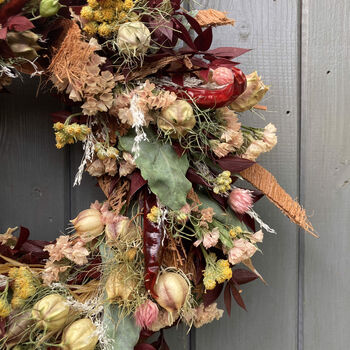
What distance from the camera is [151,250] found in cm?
60

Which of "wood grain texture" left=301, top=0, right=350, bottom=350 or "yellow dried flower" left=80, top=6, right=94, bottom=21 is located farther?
"wood grain texture" left=301, top=0, right=350, bottom=350

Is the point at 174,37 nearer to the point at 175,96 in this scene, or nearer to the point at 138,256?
the point at 175,96

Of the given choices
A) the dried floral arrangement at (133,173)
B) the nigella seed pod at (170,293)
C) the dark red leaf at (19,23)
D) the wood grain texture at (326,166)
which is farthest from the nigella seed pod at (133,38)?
the wood grain texture at (326,166)

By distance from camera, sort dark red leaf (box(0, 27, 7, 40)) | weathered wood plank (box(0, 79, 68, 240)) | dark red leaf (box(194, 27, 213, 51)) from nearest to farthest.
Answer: dark red leaf (box(0, 27, 7, 40)) → dark red leaf (box(194, 27, 213, 51)) → weathered wood plank (box(0, 79, 68, 240))

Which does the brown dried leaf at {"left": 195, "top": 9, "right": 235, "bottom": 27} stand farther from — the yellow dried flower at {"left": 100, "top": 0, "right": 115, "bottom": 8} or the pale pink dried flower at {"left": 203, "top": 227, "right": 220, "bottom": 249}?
the pale pink dried flower at {"left": 203, "top": 227, "right": 220, "bottom": 249}

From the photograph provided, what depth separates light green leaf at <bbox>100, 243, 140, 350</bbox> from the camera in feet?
1.95

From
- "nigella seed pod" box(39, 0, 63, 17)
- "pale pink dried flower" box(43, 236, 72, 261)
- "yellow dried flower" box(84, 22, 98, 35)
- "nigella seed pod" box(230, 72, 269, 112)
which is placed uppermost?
"nigella seed pod" box(39, 0, 63, 17)

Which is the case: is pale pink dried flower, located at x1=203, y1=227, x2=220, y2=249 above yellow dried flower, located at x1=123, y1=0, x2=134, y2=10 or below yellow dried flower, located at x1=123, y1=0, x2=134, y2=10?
below

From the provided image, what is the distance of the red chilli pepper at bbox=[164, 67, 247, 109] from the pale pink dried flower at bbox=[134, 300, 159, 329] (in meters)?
0.32

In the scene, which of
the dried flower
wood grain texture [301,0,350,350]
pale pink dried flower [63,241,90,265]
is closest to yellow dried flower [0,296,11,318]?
pale pink dried flower [63,241,90,265]

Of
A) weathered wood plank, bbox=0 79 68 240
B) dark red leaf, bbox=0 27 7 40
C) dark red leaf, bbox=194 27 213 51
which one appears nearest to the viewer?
dark red leaf, bbox=0 27 7 40

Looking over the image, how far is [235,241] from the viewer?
616 mm

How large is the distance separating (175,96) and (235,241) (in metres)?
0.24

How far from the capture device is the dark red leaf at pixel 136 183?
2.00 ft
